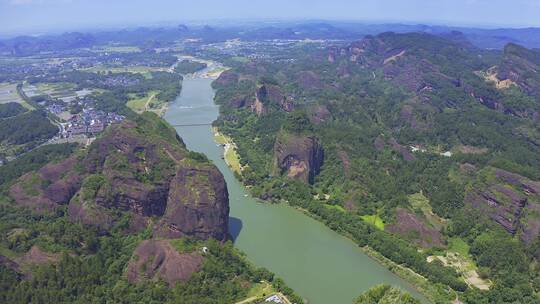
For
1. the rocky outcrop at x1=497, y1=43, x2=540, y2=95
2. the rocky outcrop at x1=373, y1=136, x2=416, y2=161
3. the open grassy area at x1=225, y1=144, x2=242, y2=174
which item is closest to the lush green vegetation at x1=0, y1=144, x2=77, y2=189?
the open grassy area at x1=225, y1=144, x2=242, y2=174

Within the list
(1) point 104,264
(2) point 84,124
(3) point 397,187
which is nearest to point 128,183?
(1) point 104,264

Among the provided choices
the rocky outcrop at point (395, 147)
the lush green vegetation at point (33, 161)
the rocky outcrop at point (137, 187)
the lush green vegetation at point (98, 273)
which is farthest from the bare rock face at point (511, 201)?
the lush green vegetation at point (33, 161)

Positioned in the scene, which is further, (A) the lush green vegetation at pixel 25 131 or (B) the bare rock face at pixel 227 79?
(B) the bare rock face at pixel 227 79

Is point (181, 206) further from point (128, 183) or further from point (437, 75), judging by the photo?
point (437, 75)

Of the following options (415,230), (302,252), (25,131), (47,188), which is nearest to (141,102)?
(25,131)

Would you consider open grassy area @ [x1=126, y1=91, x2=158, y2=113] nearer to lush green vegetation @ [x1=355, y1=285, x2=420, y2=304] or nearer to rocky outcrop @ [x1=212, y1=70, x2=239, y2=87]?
rocky outcrop @ [x1=212, y1=70, x2=239, y2=87]

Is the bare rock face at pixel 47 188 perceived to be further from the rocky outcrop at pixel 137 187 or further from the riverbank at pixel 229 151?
the riverbank at pixel 229 151
